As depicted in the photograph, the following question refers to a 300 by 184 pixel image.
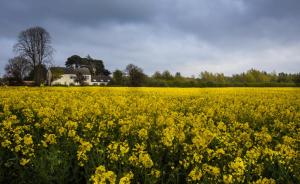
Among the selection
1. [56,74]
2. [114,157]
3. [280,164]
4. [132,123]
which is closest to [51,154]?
[114,157]

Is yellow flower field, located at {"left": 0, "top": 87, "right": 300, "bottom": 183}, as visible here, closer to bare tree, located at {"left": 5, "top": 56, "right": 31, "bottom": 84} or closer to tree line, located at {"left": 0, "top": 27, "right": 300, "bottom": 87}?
tree line, located at {"left": 0, "top": 27, "right": 300, "bottom": 87}

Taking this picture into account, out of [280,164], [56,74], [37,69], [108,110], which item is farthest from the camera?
[56,74]

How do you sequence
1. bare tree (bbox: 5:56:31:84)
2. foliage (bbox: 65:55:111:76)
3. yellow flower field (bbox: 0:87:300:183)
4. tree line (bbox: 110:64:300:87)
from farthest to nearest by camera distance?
foliage (bbox: 65:55:111:76) → bare tree (bbox: 5:56:31:84) → tree line (bbox: 110:64:300:87) → yellow flower field (bbox: 0:87:300:183)

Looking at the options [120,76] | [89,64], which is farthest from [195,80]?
[89,64]

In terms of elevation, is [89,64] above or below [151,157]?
above

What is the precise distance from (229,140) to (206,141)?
0.85 m

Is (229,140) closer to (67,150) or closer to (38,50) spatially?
(67,150)

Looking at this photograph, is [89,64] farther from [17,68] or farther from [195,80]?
[195,80]

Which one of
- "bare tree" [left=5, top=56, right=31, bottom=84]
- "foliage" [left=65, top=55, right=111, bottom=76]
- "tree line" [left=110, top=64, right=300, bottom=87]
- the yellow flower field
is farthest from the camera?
"foliage" [left=65, top=55, right=111, bottom=76]

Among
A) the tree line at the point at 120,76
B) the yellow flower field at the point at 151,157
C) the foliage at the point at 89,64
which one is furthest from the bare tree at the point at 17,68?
the yellow flower field at the point at 151,157

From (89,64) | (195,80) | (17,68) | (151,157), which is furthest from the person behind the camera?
(89,64)

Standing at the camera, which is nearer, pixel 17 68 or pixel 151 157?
pixel 151 157

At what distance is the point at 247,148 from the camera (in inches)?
270

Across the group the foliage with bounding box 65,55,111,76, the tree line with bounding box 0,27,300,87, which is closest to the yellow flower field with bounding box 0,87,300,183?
the tree line with bounding box 0,27,300,87
